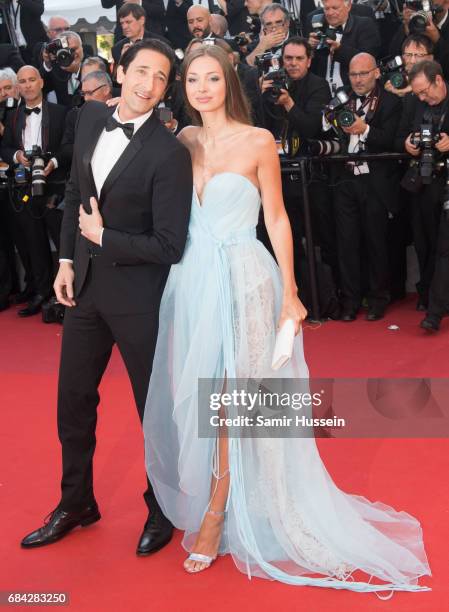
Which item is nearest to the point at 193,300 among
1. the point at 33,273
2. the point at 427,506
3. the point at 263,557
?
the point at 263,557

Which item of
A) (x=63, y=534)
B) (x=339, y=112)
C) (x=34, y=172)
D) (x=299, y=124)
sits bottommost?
(x=63, y=534)

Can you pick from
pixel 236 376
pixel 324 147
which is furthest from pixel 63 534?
pixel 324 147

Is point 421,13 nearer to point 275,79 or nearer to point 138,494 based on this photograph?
point 275,79

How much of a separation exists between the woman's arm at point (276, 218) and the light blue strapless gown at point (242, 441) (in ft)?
0.16

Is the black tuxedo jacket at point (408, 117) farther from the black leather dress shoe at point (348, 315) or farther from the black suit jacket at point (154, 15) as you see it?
the black suit jacket at point (154, 15)

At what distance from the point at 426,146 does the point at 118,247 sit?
3.10 m

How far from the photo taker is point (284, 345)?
269cm

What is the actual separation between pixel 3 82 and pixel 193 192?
14.9 ft

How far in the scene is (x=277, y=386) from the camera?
291cm

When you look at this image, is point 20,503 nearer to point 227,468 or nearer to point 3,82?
point 227,468

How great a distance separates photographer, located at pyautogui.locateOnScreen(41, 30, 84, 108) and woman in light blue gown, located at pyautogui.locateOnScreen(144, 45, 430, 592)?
4.22 m

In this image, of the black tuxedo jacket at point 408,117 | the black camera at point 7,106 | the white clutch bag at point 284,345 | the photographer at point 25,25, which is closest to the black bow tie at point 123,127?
the white clutch bag at point 284,345

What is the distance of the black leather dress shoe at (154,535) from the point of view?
298cm

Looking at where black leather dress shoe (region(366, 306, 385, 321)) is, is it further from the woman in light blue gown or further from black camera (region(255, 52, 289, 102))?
the woman in light blue gown
